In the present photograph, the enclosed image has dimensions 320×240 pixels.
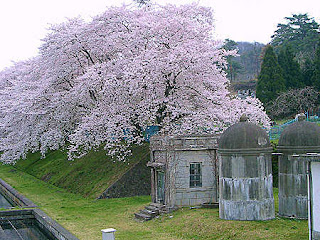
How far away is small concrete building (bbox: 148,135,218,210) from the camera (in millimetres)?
22359

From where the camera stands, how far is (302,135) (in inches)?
720

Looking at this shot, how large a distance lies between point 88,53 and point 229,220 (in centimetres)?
2042

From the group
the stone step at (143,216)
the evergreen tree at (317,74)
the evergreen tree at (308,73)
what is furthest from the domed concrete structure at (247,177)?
the evergreen tree at (308,73)

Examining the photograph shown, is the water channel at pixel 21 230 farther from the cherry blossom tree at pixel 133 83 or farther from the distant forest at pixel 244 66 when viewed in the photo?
the distant forest at pixel 244 66

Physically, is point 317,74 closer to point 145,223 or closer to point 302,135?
point 302,135

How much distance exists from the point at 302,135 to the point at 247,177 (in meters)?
2.94

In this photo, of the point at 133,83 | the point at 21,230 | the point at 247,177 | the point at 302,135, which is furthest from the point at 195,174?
the point at 21,230

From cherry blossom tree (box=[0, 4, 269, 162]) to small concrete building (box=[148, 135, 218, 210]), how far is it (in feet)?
11.9

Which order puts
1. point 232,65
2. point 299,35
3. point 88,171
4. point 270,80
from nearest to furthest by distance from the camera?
1. point 88,171
2. point 270,80
3. point 299,35
4. point 232,65

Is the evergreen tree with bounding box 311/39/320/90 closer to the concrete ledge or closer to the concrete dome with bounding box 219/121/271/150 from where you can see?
the concrete dome with bounding box 219/121/271/150

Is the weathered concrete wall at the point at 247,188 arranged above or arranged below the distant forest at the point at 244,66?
below

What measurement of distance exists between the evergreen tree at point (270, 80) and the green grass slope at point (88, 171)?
23465 millimetres

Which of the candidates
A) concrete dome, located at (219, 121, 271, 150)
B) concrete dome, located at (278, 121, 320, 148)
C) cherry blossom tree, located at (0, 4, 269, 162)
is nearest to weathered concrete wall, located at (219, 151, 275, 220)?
concrete dome, located at (219, 121, 271, 150)

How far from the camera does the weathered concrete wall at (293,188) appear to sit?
1812 centimetres
